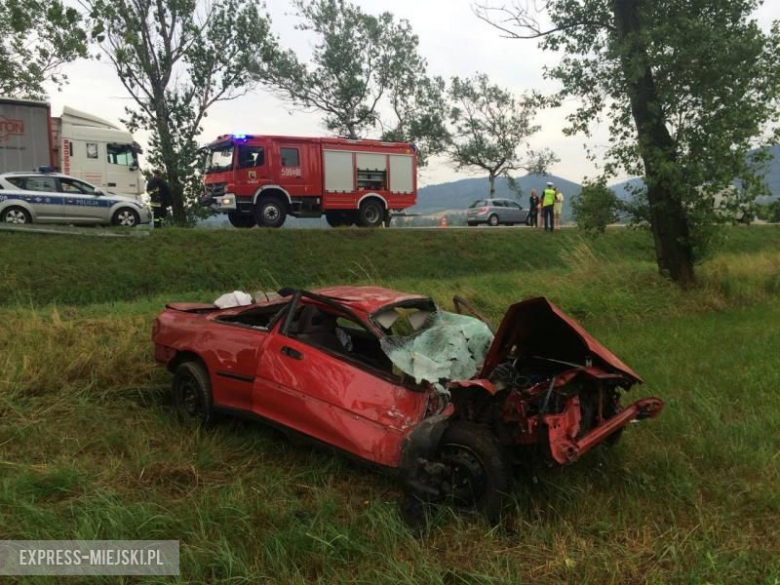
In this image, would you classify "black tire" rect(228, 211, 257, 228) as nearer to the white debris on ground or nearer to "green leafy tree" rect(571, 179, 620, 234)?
"green leafy tree" rect(571, 179, 620, 234)

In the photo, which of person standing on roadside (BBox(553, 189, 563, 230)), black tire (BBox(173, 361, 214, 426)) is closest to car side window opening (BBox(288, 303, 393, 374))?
black tire (BBox(173, 361, 214, 426))

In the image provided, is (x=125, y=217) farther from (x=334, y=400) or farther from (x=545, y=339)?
(x=545, y=339)

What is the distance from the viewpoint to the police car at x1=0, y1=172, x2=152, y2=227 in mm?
13000

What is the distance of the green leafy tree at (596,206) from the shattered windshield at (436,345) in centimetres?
807

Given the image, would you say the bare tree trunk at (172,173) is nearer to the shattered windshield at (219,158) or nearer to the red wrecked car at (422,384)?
the shattered windshield at (219,158)

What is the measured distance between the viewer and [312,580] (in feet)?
9.75

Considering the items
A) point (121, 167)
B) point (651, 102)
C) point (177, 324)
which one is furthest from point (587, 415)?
point (121, 167)

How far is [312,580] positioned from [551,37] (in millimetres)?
11931

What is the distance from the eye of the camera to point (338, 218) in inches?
720

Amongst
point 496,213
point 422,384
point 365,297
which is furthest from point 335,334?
point 496,213

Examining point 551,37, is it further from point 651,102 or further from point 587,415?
point 587,415

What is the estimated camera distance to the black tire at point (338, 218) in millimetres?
18172

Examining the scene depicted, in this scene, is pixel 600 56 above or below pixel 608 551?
above

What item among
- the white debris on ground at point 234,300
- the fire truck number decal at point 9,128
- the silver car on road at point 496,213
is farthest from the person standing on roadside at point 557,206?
the white debris on ground at point 234,300
